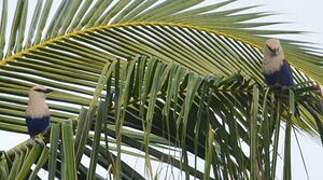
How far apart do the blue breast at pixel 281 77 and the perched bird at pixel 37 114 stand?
0.68 m

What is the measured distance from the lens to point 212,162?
2551 mm

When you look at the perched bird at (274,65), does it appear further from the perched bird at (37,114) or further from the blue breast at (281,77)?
the perched bird at (37,114)

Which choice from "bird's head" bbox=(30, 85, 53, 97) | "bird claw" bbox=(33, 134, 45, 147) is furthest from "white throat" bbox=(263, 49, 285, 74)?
"bird claw" bbox=(33, 134, 45, 147)

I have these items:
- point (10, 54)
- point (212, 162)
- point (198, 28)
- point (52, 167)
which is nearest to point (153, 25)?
point (198, 28)

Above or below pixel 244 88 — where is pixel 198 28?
above

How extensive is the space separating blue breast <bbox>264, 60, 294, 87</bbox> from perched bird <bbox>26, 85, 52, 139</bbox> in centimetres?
68

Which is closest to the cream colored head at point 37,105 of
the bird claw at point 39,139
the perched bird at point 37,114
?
the perched bird at point 37,114

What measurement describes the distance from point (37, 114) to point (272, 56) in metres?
0.82

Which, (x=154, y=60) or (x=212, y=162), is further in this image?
(x=154, y=60)

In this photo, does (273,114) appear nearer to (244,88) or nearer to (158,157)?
(244,88)

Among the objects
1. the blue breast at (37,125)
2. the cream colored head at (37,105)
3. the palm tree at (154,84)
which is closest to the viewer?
the palm tree at (154,84)

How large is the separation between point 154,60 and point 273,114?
348 millimetres

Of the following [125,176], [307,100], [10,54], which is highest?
[10,54]

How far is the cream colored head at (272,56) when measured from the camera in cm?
332
